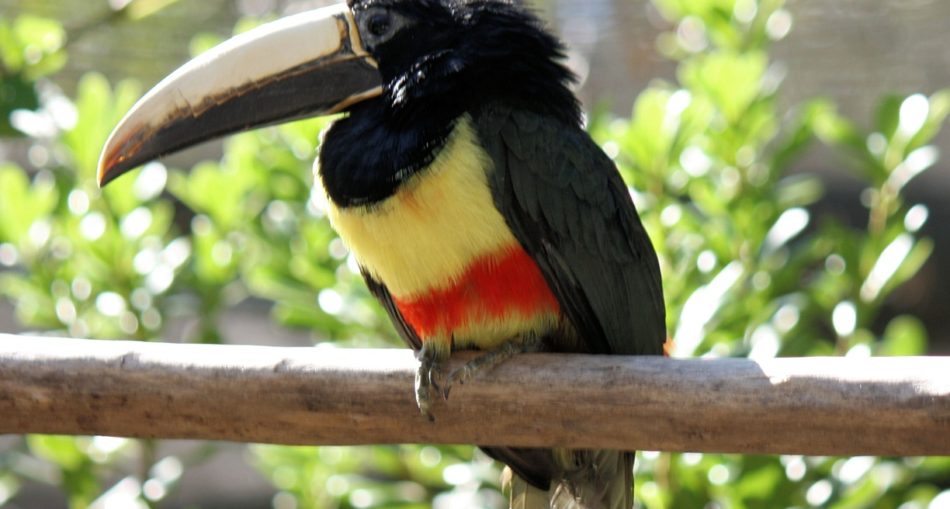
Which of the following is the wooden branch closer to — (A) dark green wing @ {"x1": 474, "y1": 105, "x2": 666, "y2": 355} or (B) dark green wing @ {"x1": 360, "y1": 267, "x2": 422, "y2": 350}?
(A) dark green wing @ {"x1": 474, "y1": 105, "x2": 666, "y2": 355}

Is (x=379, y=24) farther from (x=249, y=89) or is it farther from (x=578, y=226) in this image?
(x=578, y=226)

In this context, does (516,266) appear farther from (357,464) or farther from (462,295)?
(357,464)

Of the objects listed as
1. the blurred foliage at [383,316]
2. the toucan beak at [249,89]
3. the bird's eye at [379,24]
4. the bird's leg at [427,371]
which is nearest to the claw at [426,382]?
the bird's leg at [427,371]

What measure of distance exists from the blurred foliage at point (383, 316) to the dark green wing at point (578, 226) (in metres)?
0.51

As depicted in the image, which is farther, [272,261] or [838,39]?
[838,39]

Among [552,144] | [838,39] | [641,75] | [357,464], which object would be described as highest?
[552,144]

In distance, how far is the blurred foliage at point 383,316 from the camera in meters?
3.15

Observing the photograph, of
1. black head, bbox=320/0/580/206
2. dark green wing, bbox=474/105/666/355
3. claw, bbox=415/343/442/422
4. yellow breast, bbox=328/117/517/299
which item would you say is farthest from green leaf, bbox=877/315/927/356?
claw, bbox=415/343/442/422

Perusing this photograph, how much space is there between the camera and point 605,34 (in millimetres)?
4715

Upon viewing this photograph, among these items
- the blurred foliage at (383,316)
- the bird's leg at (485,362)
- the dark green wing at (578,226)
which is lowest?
the blurred foliage at (383,316)

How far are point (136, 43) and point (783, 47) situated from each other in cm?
244

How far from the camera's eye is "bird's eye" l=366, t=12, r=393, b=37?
8.87 ft

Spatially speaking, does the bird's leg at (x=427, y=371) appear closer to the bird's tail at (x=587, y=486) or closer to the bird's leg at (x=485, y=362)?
the bird's leg at (x=485, y=362)

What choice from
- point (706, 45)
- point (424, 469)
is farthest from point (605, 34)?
point (424, 469)
